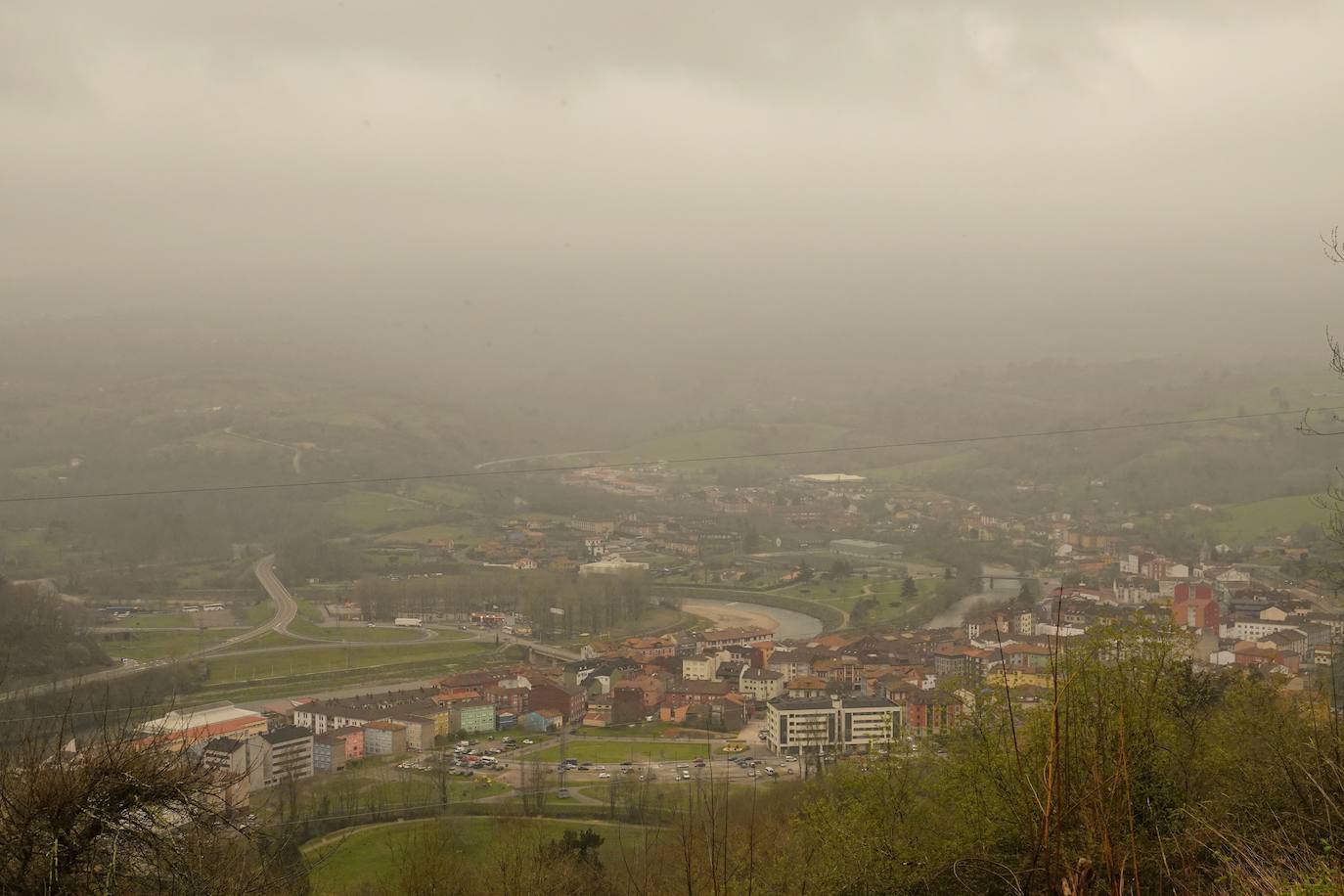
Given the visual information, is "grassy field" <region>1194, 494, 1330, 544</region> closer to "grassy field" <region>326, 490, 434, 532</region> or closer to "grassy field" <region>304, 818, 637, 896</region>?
"grassy field" <region>326, 490, 434, 532</region>

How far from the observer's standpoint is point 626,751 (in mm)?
13484

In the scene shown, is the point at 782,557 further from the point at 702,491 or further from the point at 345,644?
the point at 345,644

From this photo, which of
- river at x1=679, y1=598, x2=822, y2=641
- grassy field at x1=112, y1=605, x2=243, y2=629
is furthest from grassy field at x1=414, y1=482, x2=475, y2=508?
grassy field at x1=112, y1=605, x2=243, y2=629

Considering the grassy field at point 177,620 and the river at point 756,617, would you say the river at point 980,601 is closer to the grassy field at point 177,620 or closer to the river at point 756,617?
the river at point 756,617

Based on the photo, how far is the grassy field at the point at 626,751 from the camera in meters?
13.0

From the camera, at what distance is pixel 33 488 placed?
32.3 meters

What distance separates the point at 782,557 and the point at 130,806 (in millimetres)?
28164

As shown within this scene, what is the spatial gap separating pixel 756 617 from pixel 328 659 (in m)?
9.22

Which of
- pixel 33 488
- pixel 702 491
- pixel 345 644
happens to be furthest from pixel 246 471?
pixel 345 644

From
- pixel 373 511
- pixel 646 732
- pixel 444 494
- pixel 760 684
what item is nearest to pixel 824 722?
pixel 646 732

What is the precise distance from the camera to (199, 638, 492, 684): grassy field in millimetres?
16750

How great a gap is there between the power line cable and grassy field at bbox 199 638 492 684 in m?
16.1

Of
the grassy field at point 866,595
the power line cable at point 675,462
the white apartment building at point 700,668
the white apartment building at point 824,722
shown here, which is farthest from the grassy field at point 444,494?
the white apartment building at point 824,722

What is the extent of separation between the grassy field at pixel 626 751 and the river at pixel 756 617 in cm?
716
